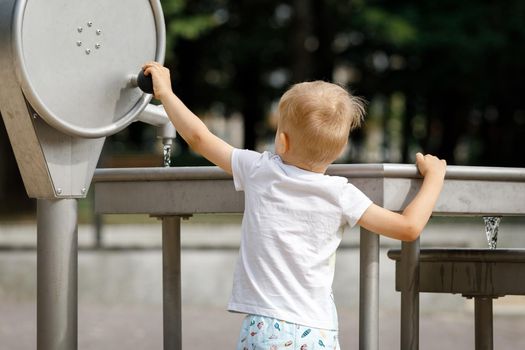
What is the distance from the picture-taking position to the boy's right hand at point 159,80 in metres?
2.56

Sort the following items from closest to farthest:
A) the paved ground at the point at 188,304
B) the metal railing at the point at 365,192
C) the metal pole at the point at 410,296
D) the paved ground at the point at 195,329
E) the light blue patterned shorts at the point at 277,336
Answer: the light blue patterned shorts at the point at 277,336
the metal railing at the point at 365,192
the metal pole at the point at 410,296
the paved ground at the point at 195,329
the paved ground at the point at 188,304

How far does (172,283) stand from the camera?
3.30 meters

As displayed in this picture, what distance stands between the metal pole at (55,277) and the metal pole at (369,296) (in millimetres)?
645

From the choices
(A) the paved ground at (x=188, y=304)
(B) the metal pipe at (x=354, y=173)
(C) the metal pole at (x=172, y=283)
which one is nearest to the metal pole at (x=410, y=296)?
(B) the metal pipe at (x=354, y=173)

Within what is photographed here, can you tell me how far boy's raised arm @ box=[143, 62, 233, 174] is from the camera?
8.36 feet

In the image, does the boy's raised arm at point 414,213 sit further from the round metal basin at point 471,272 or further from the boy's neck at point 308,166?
the round metal basin at point 471,272

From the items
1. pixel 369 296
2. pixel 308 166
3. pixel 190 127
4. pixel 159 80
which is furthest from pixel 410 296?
pixel 159 80

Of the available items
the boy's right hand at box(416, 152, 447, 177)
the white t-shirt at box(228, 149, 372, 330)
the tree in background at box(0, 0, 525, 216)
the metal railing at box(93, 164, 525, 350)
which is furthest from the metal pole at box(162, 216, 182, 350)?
the tree in background at box(0, 0, 525, 216)

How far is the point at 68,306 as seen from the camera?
8.54ft

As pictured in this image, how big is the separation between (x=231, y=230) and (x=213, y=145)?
1017cm

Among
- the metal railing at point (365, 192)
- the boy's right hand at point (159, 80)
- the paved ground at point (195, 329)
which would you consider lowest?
the paved ground at point (195, 329)

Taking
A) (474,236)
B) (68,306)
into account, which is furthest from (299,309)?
(474,236)

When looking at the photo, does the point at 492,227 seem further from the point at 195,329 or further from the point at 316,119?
the point at 195,329

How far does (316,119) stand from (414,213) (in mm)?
289
